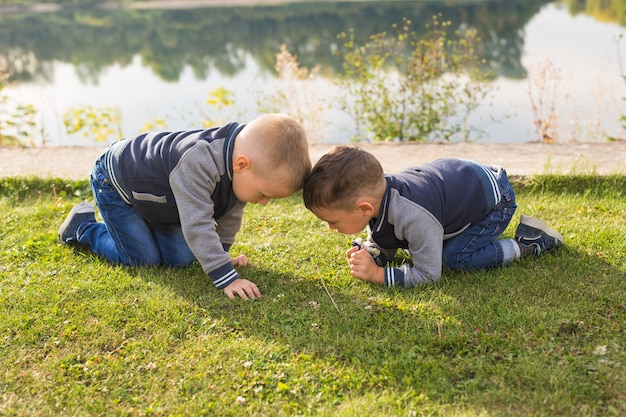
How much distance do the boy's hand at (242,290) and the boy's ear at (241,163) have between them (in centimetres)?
60

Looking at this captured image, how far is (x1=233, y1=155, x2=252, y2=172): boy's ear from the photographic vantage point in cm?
294

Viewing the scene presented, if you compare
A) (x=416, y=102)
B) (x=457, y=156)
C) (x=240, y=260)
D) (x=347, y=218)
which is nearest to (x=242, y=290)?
(x=240, y=260)

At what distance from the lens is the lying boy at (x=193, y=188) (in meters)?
2.93

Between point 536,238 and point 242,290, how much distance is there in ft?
5.38

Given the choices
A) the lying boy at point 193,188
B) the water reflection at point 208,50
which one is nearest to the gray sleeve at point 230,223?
the lying boy at point 193,188

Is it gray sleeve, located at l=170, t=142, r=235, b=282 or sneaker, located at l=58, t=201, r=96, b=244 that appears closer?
gray sleeve, located at l=170, t=142, r=235, b=282

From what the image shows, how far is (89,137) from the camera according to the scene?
8.43 meters

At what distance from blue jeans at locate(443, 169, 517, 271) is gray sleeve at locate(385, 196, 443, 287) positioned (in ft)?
0.62

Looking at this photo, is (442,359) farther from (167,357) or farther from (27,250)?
(27,250)

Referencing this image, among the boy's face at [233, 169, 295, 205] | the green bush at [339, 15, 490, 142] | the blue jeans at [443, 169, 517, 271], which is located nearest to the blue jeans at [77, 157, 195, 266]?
the boy's face at [233, 169, 295, 205]

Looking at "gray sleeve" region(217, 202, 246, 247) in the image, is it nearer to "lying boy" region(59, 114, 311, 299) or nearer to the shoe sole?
"lying boy" region(59, 114, 311, 299)

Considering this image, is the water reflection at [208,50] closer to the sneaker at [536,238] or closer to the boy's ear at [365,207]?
the sneaker at [536,238]

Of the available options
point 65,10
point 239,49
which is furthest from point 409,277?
point 65,10

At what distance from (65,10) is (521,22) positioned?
19.5 meters
